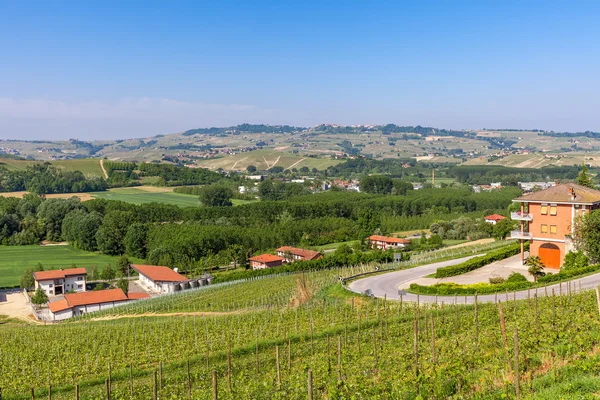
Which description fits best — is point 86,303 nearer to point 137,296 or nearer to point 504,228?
point 137,296

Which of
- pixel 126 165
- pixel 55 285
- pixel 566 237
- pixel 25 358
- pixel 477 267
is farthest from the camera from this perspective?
pixel 126 165

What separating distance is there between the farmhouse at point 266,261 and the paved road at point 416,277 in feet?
80.3

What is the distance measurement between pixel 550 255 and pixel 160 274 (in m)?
39.7

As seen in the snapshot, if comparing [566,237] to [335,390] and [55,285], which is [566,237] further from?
[55,285]

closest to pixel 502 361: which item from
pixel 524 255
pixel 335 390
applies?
pixel 335 390

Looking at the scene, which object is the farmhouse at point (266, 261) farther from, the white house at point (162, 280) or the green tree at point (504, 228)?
the green tree at point (504, 228)

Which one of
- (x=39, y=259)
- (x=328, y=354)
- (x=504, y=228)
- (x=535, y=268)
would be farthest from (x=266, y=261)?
(x=328, y=354)

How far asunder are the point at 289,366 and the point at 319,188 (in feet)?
465

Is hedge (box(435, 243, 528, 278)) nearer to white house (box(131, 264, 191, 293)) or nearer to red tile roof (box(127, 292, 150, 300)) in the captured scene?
white house (box(131, 264, 191, 293))

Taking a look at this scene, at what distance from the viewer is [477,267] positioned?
40.8m

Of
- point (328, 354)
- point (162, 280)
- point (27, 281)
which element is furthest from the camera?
point (27, 281)

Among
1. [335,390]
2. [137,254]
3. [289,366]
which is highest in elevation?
[335,390]

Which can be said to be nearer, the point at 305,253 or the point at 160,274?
the point at 160,274

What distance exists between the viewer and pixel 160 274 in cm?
5900
